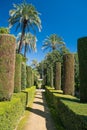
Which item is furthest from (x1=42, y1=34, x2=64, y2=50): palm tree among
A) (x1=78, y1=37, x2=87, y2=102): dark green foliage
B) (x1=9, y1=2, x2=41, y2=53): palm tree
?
(x1=78, y1=37, x2=87, y2=102): dark green foliage

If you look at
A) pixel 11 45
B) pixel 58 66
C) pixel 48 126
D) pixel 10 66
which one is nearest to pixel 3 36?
pixel 11 45

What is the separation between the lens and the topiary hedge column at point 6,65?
12680 millimetres

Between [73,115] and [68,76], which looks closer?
[73,115]

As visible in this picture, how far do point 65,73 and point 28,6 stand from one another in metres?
18.0

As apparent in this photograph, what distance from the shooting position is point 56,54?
47.1 metres

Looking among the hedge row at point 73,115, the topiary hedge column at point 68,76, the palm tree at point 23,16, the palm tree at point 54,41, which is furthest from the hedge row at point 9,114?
the palm tree at point 54,41

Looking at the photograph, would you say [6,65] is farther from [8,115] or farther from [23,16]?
[23,16]

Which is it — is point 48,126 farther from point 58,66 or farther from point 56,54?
point 56,54

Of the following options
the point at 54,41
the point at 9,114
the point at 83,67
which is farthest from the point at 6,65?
the point at 54,41

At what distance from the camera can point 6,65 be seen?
13008 mm

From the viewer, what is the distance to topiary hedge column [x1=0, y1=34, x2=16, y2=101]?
12.7 metres

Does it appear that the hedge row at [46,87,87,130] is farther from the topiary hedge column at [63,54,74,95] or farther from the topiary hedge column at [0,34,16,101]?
the topiary hedge column at [63,54,74,95]

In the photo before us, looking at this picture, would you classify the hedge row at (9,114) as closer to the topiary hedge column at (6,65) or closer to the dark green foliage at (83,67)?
the topiary hedge column at (6,65)

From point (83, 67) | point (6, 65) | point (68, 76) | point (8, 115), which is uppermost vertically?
point (6, 65)
